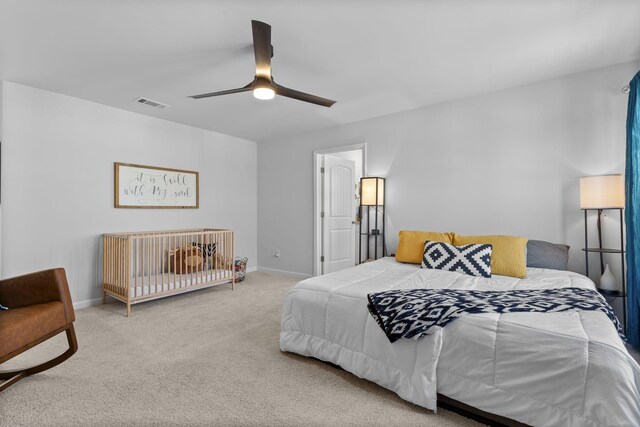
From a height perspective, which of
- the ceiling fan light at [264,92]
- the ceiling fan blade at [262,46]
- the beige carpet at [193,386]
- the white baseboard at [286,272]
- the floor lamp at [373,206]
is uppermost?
the ceiling fan blade at [262,46]

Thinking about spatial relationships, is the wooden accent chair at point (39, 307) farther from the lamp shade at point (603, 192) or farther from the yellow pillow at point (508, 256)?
the lamp shade at point (603, 192)

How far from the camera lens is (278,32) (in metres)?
2.23

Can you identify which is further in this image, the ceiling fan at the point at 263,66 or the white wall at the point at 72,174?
the white wall at the point at 72,174

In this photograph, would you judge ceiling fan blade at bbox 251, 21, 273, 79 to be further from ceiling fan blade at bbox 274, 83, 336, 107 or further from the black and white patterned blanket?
the black and white patterned blanket

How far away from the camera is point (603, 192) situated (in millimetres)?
2594

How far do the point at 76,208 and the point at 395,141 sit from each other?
3.93 meters

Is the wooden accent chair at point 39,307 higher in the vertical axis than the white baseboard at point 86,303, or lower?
higher

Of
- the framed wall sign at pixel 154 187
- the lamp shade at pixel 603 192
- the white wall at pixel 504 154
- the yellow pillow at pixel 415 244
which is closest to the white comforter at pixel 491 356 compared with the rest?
the lamp shade at pixel 603 192

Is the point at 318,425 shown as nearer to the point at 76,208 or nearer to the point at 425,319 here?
the point at 425,319

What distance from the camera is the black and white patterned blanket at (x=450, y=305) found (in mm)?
1733

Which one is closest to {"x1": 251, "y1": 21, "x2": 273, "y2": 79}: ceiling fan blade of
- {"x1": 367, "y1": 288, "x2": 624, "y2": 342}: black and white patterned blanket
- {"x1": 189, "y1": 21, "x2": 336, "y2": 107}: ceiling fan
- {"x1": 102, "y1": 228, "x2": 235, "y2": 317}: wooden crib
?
{"x1": 189, "y1": 21, "x2": 336, "y2": 107}: ceiling fan

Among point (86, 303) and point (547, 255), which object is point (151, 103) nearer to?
point (86, 303)

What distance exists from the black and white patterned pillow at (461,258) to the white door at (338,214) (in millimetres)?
2168

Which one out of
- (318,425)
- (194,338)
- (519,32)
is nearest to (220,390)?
(318,425)
